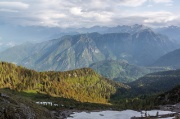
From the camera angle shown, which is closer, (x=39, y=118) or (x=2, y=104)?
(x=2, y=104)

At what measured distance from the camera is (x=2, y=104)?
52500 millimetres

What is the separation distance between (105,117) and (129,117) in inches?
297

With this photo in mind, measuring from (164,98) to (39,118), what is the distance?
8979 cm

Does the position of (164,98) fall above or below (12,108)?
below

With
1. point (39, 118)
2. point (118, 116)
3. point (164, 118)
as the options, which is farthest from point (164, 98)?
point (39, 118)

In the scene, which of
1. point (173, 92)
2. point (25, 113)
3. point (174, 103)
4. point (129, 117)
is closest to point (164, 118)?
point (129, 117)

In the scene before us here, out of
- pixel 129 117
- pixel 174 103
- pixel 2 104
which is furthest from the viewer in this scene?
pixel 174 103

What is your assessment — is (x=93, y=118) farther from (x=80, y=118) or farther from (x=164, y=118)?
(x=164, y=118)

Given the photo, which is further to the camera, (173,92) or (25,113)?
(173,92)

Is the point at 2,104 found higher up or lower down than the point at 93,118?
higher up

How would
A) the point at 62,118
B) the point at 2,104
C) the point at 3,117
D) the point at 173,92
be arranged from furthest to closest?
the point at 173,92 < the point at 62,118 < the point at 2,104 < the point at 3,117

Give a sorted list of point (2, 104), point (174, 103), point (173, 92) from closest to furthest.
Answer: point (2, 104)
point (174, 103)
point (173, 92)

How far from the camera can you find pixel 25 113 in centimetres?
5534

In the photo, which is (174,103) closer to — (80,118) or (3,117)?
(80,118)
